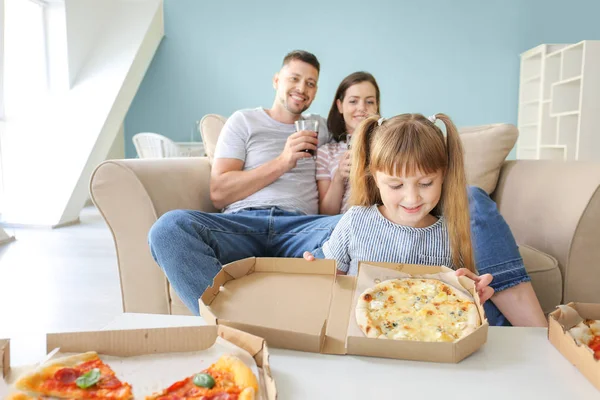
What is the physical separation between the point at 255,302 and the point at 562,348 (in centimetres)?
49

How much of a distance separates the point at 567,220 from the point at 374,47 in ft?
14.6

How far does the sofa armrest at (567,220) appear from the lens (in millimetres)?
1558

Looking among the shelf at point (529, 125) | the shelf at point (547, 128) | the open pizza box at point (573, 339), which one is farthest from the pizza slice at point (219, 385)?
the shelf at point (529, 125)

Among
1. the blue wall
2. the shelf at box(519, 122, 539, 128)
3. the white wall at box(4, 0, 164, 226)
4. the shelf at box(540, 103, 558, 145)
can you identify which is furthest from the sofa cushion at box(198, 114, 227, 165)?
the shelf at box(519, 122, 539, 128)

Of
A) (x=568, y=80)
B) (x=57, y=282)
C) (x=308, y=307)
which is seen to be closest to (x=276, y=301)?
(x=308, y=307)

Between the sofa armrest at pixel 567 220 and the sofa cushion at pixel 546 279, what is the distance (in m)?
0.04

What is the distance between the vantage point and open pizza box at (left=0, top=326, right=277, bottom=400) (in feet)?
2.24

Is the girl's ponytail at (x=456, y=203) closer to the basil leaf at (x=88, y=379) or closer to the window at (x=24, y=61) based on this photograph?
the basil leaf at (x=88, y=379)

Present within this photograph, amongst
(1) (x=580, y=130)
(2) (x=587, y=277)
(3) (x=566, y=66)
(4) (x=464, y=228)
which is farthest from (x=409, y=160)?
(3) (x=566, y=66)

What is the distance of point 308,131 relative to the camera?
1.77 meters

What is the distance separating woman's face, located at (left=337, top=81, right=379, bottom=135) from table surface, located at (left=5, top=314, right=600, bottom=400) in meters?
1.32

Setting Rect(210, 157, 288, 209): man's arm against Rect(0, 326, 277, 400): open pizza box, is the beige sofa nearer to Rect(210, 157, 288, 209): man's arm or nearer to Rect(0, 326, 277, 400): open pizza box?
Rect(210, 157, 288, 209): man's arm

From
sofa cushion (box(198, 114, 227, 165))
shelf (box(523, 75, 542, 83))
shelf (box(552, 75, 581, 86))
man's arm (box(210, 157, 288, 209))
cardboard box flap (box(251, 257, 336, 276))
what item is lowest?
cardboard box flap (box(251, 257, 336, 276))

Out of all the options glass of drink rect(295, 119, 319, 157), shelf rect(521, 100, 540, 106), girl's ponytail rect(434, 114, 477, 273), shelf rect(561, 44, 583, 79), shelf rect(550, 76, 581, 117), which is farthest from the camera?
shelf rect(521, 100, 540, 106)
